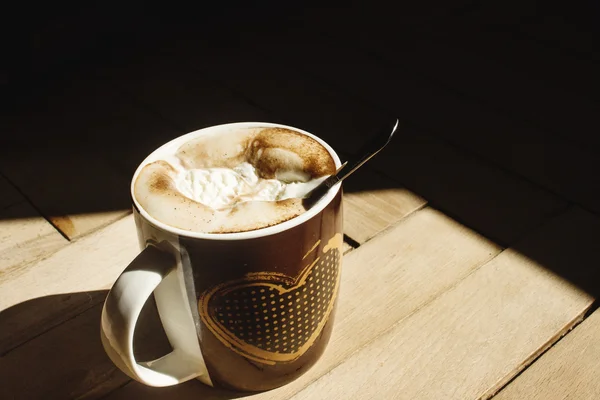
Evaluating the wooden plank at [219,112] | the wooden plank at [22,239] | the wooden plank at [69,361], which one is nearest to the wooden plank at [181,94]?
the wooden plank at [219,112]

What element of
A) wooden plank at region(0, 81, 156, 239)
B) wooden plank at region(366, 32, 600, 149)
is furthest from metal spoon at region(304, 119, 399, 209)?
wooden plank at region(366, 32, 600, 149)

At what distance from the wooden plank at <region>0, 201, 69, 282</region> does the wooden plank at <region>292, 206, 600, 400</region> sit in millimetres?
336

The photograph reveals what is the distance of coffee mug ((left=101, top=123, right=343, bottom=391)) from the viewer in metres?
0.43

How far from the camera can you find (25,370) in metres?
0.56

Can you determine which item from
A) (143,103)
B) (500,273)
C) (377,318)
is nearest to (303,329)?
(377,318)

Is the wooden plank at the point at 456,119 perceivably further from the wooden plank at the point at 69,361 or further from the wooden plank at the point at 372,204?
the wooden plank at the point at 69,361

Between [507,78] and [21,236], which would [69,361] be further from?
[507,78]

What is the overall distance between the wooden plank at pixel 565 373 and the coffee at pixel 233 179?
9.7 inches

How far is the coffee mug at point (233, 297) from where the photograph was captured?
1.42 feet

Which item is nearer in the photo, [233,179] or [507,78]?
[233,179]

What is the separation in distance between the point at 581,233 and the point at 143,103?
0.61 meters

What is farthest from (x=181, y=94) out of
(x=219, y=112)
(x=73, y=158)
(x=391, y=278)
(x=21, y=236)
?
(x=391, y=278)

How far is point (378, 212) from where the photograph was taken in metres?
0.72

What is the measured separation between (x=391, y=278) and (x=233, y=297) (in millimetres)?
229
